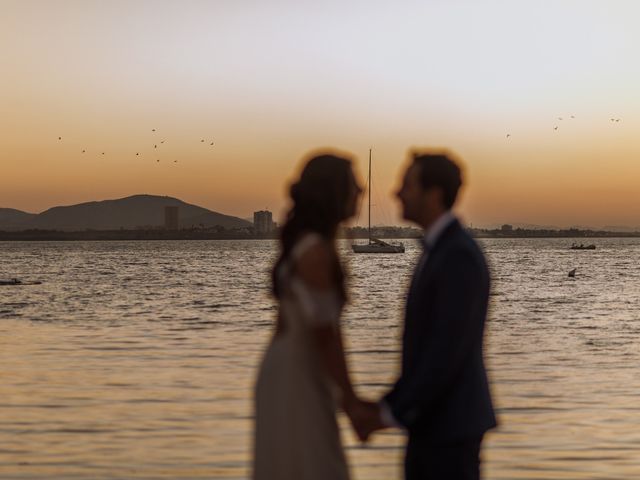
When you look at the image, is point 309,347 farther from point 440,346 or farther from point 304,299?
point 440,346

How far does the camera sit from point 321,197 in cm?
354

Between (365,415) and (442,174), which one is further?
(442,174)

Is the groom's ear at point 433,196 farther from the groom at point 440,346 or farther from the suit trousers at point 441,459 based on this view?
the suit trousers at point 441,459

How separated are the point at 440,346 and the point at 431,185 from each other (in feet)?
1.97

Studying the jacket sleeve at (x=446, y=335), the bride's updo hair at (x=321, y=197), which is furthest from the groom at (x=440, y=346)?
the bride's updo hair at (x=321, y=197)

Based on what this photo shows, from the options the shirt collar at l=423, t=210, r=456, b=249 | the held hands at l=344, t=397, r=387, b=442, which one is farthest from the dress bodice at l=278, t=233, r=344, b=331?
the shirt collar at l=423, t=210, r=456, b=249

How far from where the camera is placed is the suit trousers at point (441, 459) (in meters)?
3.67

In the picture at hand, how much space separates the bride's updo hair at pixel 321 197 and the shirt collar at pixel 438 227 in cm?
33

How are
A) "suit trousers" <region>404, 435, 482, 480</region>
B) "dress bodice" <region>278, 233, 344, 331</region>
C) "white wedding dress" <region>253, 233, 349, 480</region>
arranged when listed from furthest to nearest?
"suit trousers" <region>404, 435, 482, 480</region> → "white wedding dress" <region>253, 233, 349, 480</region> → "dress bodice" <region>278, 233, 344, 331</region>

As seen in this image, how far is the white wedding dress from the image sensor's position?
3.56m

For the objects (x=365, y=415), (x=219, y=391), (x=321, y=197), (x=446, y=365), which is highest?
(x=321, y=197)

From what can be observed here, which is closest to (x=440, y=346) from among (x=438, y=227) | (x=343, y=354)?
(x=343, y=354)

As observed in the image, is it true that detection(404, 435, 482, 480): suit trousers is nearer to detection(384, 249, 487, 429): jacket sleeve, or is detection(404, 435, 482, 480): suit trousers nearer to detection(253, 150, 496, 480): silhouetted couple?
detection(253, 150, 496, 480): silhouetted couple

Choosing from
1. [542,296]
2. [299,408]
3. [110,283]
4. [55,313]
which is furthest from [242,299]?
[299,408]
